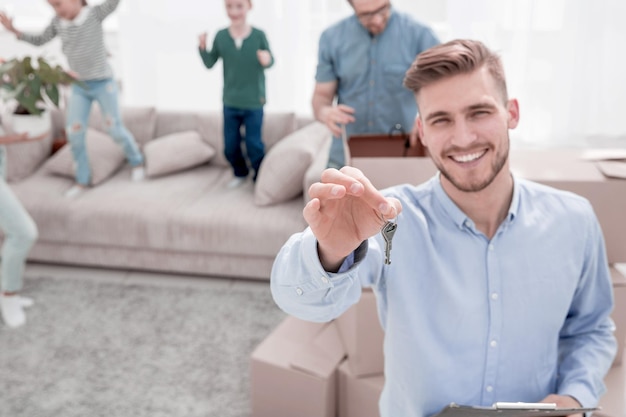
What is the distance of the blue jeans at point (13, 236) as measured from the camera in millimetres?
2920

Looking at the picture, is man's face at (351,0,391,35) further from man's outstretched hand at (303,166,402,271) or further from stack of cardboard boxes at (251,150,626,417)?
man's outstretched hand at (303,166,402,271)

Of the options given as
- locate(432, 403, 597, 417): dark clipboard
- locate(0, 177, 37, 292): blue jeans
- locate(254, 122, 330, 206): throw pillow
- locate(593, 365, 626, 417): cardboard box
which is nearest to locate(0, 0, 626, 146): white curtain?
locate(254, 122, 330, 206): throw pillow

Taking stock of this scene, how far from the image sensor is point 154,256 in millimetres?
3422

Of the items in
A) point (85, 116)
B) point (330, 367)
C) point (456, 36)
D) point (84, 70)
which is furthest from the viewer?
point (456, 36)

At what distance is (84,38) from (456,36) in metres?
2.44

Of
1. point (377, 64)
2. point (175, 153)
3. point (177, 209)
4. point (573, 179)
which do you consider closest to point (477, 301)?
point (573, 179)

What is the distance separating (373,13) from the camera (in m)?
2.55

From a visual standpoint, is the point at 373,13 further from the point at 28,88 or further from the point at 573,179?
the point at 28,88

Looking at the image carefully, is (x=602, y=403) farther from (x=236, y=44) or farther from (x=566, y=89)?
(x=566, y=89)

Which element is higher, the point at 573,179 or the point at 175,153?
the point at 573,179

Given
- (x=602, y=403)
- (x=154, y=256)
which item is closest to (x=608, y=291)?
(x=602, y=403)

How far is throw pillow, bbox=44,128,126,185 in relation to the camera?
3.78 m

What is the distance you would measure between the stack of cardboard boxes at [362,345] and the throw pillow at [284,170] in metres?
1.09

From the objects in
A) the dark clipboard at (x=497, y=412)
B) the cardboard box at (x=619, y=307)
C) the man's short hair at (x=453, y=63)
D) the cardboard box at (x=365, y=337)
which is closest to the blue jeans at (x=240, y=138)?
the cardboard box at (x=365, y=337)
